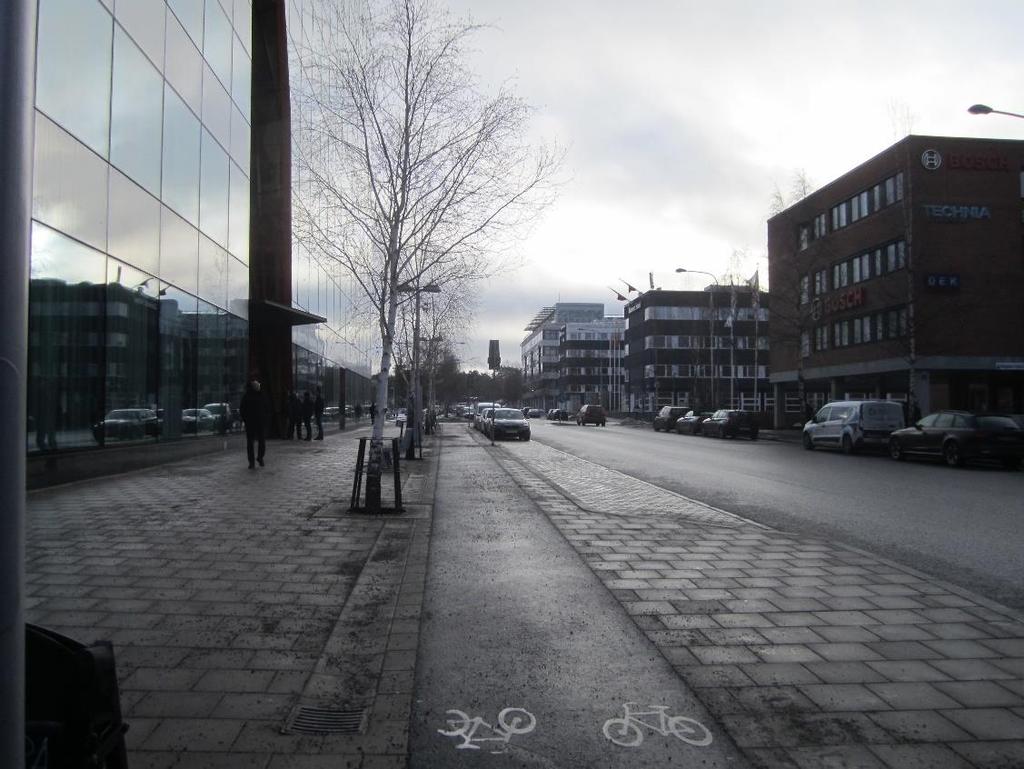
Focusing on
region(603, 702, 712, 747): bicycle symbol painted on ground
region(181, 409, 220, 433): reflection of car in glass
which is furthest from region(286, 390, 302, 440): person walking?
region(603, 702, 712, 747): bicycle symbol painted on ground

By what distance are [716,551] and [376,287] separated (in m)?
8.76

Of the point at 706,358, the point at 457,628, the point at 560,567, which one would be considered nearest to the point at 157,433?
the point at 560,567

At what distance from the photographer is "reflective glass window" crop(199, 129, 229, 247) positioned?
18172mm

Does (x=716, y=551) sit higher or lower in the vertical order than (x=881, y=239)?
lower

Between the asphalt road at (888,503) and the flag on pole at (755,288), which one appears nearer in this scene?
the asphalt road at (888,503)

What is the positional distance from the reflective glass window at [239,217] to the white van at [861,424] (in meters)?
19.2

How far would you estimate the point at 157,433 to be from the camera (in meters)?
15.4

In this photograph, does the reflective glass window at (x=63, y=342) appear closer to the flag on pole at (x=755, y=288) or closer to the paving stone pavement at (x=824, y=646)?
the paving stone pavement at (x=824, y=646)

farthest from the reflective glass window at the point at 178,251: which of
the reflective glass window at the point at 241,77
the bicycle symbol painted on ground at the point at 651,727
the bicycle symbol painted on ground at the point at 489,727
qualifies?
the bicycle symbol painted on ground at the point at 651,727

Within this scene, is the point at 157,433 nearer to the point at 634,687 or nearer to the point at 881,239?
the point at 634,687

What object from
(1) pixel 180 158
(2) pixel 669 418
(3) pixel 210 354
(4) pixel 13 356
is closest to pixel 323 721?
(4) pixel 13 356

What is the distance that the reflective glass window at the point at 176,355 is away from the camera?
51.6 feet

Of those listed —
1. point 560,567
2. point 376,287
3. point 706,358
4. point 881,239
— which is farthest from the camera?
point 706,358

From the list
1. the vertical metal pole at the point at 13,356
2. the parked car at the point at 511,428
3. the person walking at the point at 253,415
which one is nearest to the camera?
the vertical metal pole at the point at 13,356
